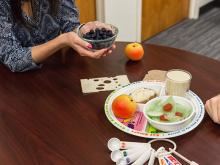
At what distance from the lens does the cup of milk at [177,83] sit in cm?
106

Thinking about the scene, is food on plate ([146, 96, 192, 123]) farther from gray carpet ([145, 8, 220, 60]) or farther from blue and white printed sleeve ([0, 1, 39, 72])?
gray carpet ([145, 8, 220, 60])

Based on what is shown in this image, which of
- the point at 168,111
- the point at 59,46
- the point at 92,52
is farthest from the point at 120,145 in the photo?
the point at 59,46

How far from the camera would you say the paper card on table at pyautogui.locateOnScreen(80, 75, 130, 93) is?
1160mm

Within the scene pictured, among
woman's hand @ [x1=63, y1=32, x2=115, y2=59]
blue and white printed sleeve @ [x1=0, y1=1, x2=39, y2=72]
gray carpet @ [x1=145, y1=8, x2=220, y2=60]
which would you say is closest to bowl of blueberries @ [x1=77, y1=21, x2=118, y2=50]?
woman's hand @ [x1=63, y1=32, x2=115, y2=59]

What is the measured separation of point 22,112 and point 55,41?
1.12 feet

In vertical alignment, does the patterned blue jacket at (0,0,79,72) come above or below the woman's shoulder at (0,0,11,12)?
below

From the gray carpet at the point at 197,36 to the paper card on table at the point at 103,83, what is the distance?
6.07 ft

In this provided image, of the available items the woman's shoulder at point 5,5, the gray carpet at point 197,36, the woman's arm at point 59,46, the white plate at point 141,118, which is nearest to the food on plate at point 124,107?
the white plate at point 141,118

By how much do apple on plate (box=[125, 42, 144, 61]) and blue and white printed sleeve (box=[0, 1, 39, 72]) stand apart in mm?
348

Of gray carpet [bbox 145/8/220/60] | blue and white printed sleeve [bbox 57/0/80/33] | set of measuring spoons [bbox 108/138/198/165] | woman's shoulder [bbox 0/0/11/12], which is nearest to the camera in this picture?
set of measuring spoons [bbox 108/138/198/165]

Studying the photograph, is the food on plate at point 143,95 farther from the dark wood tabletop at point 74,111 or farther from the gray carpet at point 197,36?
the gray carpet at point 197,36

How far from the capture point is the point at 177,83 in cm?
105

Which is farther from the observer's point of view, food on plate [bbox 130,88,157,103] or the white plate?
food on plate [bbox 130,88,157,103]

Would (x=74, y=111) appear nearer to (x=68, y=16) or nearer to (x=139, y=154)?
(x=139, y=154)
